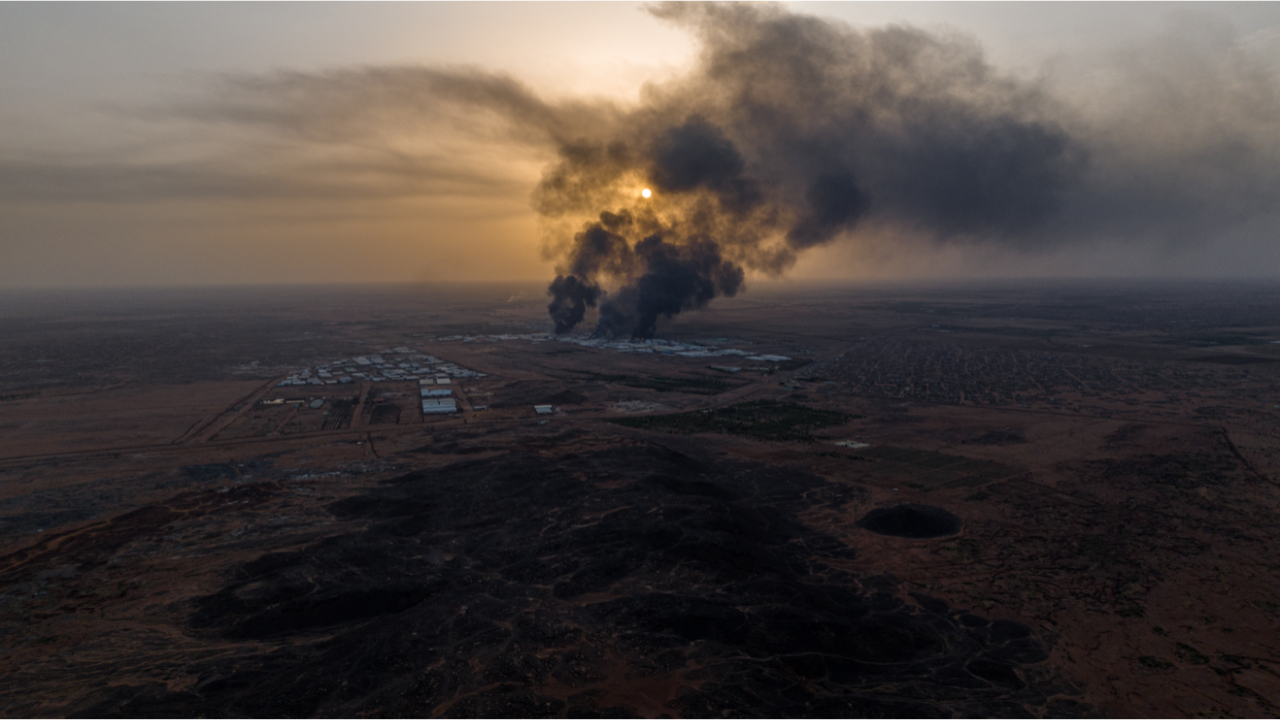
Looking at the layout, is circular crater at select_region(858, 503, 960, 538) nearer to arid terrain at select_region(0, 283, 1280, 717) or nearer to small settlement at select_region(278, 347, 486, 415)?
arid terrain at select_region(0, 283, 1280, 717)

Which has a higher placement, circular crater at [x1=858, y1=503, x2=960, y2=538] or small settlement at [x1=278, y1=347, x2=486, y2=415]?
small settlement at [x1=278, y1=347, x2=486, y2=415]

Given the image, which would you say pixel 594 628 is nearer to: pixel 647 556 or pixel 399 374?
pixel 647 556

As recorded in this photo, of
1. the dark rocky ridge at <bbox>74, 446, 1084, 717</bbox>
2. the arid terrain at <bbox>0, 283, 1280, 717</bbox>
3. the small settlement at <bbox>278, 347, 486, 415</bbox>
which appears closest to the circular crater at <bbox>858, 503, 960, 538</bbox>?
the arid terrain at <bbox>0, 283, 1280, 717</bbox>

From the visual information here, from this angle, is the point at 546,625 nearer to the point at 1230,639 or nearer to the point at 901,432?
the point at 1230,639

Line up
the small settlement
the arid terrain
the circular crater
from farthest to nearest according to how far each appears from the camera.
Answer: the small settlement → the circular crater → the arid terrain

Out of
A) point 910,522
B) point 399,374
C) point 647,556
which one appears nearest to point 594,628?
point 647,556

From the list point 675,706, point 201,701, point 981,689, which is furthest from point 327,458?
point 981,689

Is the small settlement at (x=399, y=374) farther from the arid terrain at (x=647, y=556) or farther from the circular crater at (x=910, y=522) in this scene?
the circular crater at (x=910, y=522)
